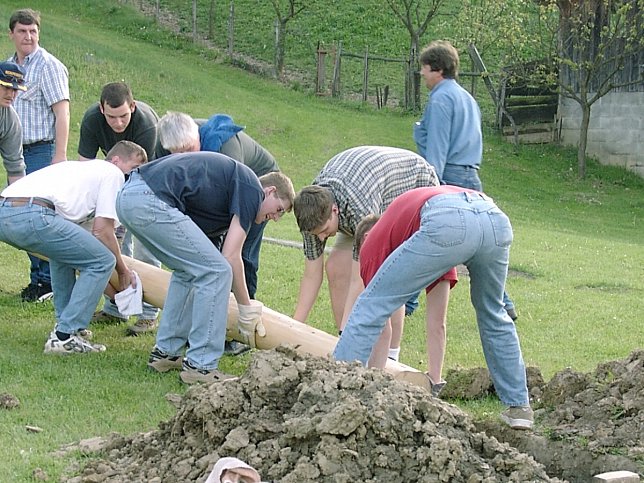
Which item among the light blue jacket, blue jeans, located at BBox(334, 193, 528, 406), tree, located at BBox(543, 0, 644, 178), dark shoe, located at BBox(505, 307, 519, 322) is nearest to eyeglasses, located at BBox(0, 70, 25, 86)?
the light blue jacket

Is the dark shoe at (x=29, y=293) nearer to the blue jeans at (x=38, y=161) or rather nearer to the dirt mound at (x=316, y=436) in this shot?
the blue jeans at (x=38, y=161)

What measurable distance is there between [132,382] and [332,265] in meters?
1.76

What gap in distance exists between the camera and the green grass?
597 centimetres

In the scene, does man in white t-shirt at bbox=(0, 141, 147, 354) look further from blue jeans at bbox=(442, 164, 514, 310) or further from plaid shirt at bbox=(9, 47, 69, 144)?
blue jeans at bbox=(442, 164, 514, 310)

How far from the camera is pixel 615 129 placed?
23.3 metres

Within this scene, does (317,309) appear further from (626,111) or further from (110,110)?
(626,111)

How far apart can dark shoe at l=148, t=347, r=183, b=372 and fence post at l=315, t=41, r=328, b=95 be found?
21490 millimetres

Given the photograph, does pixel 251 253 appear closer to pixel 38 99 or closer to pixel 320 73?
pixel 38 99

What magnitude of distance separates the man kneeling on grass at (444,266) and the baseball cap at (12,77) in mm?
3782

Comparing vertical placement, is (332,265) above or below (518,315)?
above

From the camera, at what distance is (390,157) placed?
677 cm

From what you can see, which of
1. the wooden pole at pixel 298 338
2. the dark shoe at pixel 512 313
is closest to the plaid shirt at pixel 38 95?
the wooden pole at pixel 298 338

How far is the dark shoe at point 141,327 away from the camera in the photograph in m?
7.75

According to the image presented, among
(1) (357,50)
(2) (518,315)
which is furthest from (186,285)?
(1) (357,50)
